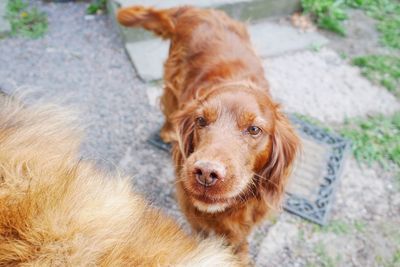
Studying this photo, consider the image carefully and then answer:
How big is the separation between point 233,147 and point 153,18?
1888mm

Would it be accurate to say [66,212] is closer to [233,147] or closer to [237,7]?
[233,147]

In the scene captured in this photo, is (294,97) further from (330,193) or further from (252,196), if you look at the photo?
(252,196)

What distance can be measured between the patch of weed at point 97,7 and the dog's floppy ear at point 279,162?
3.42m

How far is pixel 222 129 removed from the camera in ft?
7.07

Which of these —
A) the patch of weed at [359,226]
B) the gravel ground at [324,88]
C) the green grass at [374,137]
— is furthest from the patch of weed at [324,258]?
the gravel ground at [324,88]

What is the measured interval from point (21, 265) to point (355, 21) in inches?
215

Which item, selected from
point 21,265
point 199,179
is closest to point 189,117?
point 199,179

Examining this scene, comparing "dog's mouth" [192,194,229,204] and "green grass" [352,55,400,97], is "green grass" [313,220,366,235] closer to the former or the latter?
"dog's mouth" [192,194,229,204]

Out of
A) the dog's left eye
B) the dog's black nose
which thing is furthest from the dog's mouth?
the dog's left eye

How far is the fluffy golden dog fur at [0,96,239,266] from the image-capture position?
40.6 inches

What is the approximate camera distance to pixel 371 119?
411 centimetres

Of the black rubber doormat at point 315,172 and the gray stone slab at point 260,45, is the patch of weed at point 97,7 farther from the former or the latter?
the black rubber doormat at point 315,172

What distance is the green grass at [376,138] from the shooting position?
3729 millimetres

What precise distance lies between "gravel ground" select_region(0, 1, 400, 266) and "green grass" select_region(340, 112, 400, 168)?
5.2 inches
